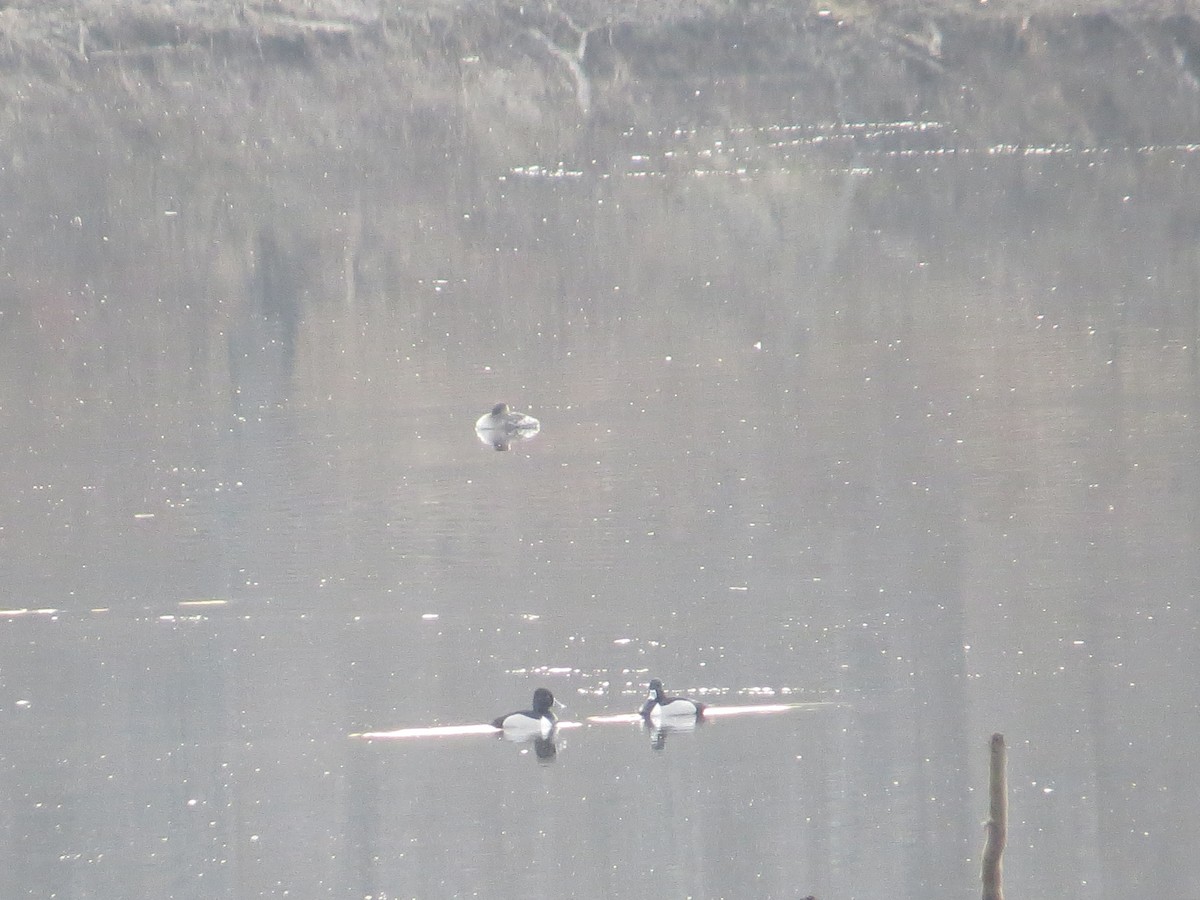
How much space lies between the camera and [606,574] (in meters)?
9.38

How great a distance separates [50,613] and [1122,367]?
25.4 ft

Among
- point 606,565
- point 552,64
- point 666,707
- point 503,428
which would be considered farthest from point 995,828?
point 552,64

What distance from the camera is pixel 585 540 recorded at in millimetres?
9984

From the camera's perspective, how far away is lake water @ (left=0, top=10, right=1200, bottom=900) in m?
6.45

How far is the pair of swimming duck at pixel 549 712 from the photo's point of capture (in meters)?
7.25

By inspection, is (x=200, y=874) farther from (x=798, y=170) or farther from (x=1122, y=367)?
(x=798, y=170)

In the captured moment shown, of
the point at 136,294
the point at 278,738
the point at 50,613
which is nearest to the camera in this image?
the point at 278,738

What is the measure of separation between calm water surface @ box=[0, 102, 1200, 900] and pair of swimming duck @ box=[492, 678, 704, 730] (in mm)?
133

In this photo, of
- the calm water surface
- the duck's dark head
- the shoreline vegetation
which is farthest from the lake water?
the shoreline vegetation

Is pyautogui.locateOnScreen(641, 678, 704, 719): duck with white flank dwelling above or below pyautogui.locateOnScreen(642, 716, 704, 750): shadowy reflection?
above

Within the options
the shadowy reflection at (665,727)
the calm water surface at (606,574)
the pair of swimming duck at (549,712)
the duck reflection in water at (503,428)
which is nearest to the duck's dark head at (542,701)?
the pair of swimming duck at (549,712)

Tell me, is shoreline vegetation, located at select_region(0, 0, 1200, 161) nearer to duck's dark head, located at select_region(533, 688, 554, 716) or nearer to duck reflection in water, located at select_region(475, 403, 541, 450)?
duck reflection in water, located at select_region(475, 403, 541, 450)

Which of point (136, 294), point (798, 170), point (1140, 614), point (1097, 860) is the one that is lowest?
point (1097, 860)

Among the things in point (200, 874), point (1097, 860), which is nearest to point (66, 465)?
point (200, 874)
